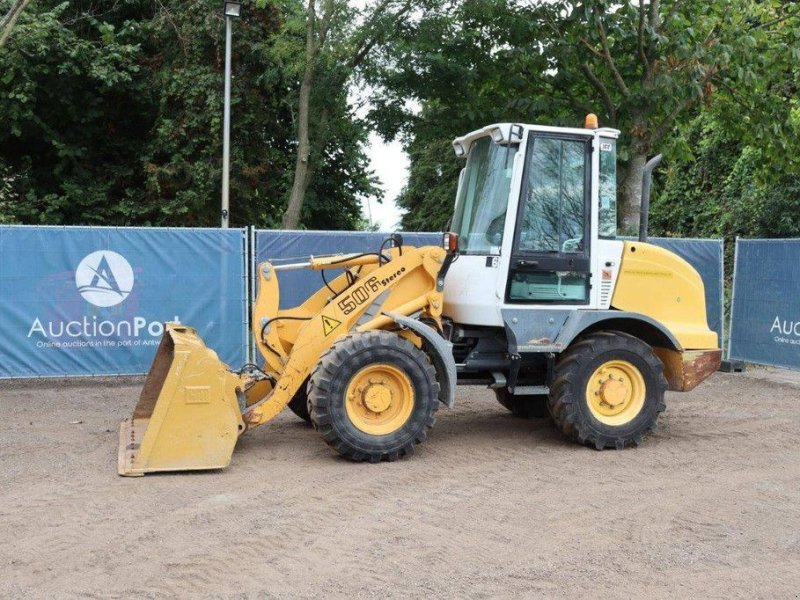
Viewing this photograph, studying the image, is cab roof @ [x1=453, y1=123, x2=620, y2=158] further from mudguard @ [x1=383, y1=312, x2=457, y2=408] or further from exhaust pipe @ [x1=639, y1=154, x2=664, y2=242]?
mudguard @ [x1=383, y1=312, x2=457, y2=408]

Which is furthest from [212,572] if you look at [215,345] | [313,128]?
[313,128]

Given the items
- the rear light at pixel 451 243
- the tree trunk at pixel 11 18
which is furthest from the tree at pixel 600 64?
the rear light at pixel 451 243

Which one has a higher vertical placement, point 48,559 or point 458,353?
point 458,353

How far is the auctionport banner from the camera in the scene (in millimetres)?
10688

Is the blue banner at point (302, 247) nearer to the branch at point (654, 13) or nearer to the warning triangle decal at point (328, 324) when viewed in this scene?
the warning triangle decal at point (328, 324)

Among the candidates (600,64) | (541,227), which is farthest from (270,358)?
(600,64)

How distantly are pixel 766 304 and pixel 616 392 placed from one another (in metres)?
6.14

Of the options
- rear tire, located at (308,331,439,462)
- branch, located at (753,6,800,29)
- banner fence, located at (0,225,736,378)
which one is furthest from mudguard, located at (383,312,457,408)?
branch, located at (753,6,800,29)

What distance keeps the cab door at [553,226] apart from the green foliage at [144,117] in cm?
1020

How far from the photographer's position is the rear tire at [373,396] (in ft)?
22.6

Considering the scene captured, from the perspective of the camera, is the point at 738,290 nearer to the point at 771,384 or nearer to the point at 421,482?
the point at 771,384

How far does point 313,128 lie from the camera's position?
18.0 meters

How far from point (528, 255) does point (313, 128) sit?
11.4m

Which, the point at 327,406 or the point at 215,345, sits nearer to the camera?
the point at 327,406
